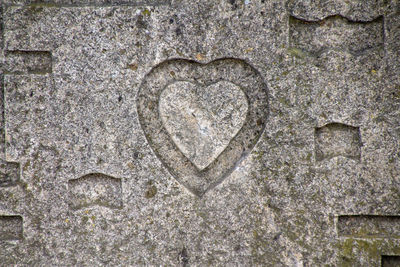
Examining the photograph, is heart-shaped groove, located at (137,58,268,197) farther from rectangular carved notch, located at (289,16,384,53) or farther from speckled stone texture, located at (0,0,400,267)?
rectangular carved notch, located at (289,16,384,53)

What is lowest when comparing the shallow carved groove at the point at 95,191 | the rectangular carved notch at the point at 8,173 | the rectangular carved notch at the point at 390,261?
the rectangular carved notch at the point at 390,261

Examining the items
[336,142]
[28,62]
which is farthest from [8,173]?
[336,142]

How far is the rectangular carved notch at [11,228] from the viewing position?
1.60m

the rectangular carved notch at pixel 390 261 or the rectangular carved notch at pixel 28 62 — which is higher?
the rectangular carved notch at pixel 28 62

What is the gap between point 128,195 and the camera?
157 centimetres

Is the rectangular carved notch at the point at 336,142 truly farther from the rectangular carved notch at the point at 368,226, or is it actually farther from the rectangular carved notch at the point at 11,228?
the rectangular carved notch at the point at 11,228

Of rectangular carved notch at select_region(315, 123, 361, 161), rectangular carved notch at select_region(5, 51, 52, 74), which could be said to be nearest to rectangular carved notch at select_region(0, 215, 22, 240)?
rectangular carved notch at select_region(5, 51, 52, 74)

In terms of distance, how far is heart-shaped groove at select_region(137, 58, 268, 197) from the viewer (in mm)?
1559

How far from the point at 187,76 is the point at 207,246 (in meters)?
0.85

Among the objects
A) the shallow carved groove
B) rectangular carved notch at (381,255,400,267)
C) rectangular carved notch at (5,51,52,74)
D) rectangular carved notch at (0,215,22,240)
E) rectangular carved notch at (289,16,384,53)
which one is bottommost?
rectangular carved notch at (381,255,400,267)

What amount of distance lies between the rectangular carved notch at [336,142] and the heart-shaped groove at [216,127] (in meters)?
0.29

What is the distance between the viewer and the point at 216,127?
1.56m

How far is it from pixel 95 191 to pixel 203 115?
664 millimetres

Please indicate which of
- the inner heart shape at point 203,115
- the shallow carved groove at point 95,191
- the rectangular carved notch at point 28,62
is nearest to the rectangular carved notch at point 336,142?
the inner heart shape at point 203,115
